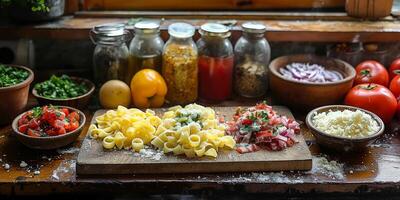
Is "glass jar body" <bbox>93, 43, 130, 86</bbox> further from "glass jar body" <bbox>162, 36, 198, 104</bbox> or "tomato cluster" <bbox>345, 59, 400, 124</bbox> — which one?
"tomato cluster" <bbox>345, 59, 400, 124</bbox>

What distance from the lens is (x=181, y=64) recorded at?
6.08ft

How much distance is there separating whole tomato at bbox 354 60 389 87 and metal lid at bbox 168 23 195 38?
624 millimetres

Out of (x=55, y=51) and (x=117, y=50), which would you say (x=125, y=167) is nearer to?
(x=117, y=50)

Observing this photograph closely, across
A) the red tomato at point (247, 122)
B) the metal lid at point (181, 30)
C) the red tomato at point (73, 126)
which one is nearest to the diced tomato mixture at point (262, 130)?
the red tomato at point (247, 122)

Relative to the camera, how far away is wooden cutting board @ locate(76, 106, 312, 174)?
Result: 4.94 ft

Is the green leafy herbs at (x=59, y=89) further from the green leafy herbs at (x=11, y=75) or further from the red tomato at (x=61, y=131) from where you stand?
the red tomato at (x=61, y=131)

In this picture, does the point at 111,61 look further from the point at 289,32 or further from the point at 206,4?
the point at 289,32

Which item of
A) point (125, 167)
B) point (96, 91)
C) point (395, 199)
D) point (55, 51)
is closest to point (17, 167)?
point (125, 167)

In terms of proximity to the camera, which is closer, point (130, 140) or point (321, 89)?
point (130, 140)

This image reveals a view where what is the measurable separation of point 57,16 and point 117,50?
0.97 feet

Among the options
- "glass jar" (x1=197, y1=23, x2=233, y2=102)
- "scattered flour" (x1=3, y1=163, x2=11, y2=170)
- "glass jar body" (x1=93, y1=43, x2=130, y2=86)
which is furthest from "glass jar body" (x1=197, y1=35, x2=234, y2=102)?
"scattered flour" (x1=3, y1=163, x2=11, y2=170)

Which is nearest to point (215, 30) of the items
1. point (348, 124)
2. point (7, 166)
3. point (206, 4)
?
point (206, 4)

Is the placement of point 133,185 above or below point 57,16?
below

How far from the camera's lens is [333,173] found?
5.05ft
